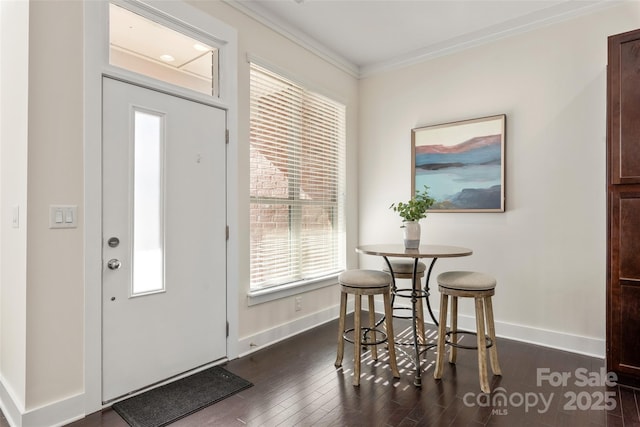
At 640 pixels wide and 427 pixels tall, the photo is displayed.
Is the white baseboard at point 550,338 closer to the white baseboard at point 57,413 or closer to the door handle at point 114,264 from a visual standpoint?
the door handle at point 114,264

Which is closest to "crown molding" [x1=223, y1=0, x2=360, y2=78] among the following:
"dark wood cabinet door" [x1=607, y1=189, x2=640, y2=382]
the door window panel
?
the door window panel

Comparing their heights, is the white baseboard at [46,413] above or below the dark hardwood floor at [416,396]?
above

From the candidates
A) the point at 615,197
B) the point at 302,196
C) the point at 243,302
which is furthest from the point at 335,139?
the point at 615,197

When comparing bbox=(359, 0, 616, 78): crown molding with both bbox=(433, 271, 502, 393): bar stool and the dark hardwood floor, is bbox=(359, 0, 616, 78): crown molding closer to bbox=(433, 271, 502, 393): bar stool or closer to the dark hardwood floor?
bbox=(433, 271, 502, 393): bar stool

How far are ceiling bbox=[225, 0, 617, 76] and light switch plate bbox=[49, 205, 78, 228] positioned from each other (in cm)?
200

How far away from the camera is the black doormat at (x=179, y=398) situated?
207cm

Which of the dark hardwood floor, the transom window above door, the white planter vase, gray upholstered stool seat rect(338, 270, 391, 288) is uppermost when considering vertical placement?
the transom window above door

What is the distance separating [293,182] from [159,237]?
1.46m

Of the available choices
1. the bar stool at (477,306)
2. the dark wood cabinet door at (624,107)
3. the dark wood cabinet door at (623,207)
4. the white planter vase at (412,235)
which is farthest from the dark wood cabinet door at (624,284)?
the white planter vase at (412,235)

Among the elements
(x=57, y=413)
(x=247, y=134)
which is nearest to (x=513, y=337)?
(x=247, y=134)

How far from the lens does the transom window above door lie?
229 cm

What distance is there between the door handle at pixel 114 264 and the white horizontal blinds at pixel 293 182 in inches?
44.3

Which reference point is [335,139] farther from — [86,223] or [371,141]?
[86,223]

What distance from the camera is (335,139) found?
4.14m
